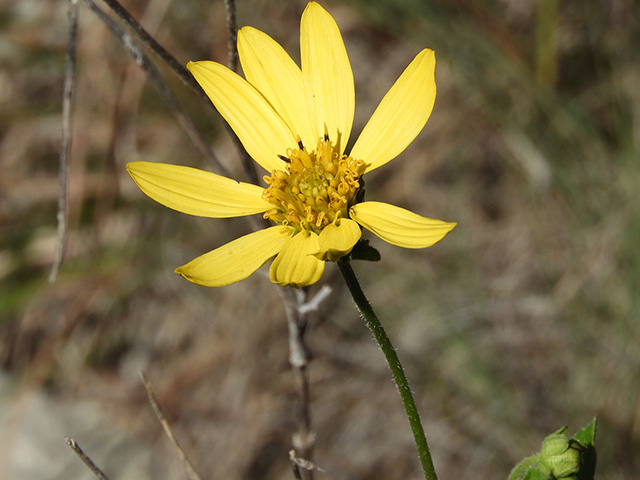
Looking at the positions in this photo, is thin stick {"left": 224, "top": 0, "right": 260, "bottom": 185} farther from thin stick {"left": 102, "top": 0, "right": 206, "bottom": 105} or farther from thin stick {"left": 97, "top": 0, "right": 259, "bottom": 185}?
thin stick {"left": 102, "top": 0, "right": 206, "bottom": 105}

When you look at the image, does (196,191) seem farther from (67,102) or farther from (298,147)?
(67,102)

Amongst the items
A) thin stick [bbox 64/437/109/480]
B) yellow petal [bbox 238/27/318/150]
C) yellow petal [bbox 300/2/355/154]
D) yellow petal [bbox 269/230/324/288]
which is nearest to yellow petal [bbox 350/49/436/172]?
yellow petal [bbox 300/2/355/154]

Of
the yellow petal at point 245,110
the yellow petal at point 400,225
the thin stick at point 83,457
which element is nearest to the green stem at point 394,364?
the yellow petal at point 400,225

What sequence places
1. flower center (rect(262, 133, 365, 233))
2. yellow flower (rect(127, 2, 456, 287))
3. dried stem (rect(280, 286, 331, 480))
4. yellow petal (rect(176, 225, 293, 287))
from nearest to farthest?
yellow petal (rect(176, 225, 293, 287)) < yellow flower (rect(127, 2, 456, 287)) < flower center (rect(262, 133, 365, 233)) < dried stem (rect(280, 286, 331, 480))

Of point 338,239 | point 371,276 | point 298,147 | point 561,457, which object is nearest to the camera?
point 338,239

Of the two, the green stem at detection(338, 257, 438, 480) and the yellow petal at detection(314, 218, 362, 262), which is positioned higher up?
the yellow petal at detection(314, 218, 362, 262)

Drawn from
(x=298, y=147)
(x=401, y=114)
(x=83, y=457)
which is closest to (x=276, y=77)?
(x=298, y=147)

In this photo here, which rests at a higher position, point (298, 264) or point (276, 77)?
point (276, 77)
